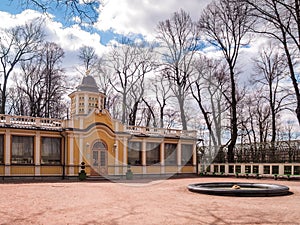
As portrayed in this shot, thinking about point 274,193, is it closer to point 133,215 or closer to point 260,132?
point 133,215

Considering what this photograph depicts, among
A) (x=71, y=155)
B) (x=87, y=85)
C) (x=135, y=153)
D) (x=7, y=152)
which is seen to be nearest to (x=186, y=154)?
(x=135, y=153)

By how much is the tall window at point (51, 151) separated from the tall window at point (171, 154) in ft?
27.3

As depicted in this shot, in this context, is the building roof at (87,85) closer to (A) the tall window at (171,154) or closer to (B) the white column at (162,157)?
(B) the white column at (162,157)

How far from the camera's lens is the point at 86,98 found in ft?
84.7

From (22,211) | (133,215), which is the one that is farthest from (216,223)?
(22,211)

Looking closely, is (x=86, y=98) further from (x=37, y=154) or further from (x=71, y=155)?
(x=37, y=154)

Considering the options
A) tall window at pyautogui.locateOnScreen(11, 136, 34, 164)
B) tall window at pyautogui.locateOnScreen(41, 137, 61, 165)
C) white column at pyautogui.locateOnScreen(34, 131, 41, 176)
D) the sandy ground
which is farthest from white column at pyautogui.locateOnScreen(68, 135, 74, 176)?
the sandy ground

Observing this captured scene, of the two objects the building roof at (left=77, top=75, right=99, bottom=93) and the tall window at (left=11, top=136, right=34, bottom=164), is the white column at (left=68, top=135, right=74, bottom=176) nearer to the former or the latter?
the tall window at (left=11, top=136, right=34, bottom=164)

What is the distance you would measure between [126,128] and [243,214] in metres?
17.2

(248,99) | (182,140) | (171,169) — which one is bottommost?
(171,169)

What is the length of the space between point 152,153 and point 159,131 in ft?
5.96

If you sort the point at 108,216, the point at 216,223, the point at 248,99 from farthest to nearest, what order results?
the point at 248,99 < the point at 108,216 < the point at 216,223

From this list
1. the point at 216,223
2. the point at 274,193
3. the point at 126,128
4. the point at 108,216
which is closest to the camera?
the point at 216,223

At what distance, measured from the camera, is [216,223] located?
7.73 metres
